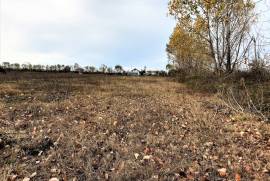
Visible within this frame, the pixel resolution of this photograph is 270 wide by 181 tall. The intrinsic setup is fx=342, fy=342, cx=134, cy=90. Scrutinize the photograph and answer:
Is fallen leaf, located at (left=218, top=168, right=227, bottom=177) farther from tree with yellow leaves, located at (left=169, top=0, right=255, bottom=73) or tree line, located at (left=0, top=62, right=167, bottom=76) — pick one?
tree line, located at (left=0, top=62, right=167, bottom=76)

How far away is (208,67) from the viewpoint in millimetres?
21797

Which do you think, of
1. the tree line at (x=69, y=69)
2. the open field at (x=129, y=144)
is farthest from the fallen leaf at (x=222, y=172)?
the tree line at (x=69, y=69)

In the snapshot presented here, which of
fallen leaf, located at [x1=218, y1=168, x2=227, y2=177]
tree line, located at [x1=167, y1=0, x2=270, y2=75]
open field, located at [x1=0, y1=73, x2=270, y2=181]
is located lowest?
fallen leaf, located at [x1=218, y1=168, x2=227, y2=177]

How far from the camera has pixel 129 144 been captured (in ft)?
19.4

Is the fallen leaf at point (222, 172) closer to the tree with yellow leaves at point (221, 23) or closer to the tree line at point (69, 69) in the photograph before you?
the tree with yellow leaves at point (221, 23)

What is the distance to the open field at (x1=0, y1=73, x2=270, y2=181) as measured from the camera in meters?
4.71

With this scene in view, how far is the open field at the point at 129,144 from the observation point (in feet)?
15.5

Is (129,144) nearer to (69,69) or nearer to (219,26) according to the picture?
(219,26)

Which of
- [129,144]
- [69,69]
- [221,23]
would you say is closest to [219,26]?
[221,23]

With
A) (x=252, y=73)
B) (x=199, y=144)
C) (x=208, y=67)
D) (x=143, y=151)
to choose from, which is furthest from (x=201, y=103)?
(x=208, y=67)

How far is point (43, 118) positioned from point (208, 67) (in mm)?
15720

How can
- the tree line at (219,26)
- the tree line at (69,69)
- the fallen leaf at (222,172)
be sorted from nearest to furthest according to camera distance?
the fallen leaf at (222,172)
the tree line at (219,26)
the tree line at (69,69)

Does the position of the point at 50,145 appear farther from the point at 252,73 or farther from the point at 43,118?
the point at 252,73

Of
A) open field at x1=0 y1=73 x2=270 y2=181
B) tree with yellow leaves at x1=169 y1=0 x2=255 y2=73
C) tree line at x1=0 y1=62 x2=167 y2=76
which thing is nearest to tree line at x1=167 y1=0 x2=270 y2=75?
tree with yellow leaves at x1=169 y1=0 x2=255 y2=73
